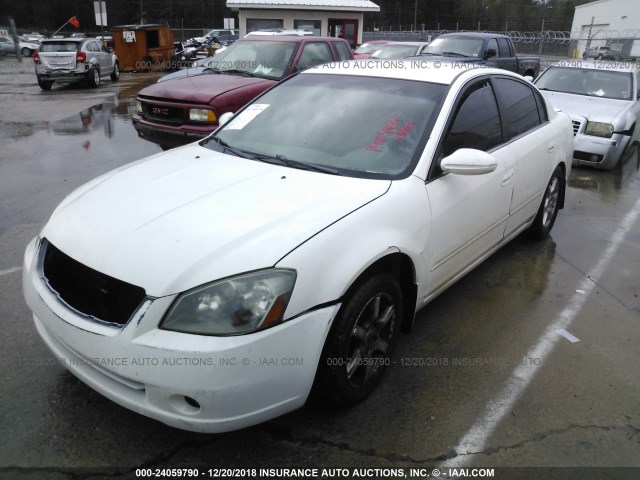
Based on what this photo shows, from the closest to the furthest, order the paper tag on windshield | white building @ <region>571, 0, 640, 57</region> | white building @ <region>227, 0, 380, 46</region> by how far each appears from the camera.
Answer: the paper tag on windshield → white building @ <region>227, 0, 380, 46</region> → white building @ <region>571, 0, 640, 57</region>

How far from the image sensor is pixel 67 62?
1614 cm

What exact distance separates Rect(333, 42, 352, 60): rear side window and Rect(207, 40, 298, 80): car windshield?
44.3 inches

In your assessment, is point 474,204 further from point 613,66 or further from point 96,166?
point 613,66

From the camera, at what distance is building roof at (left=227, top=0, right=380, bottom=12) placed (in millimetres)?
22900

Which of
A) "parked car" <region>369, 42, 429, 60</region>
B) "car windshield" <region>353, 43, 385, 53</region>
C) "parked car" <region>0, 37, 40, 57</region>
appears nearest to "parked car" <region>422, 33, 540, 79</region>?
"parked car" <region>369, 42, 429, 60</region>

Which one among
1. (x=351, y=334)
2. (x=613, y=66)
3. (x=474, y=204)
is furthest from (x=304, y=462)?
(x=613, y=66)

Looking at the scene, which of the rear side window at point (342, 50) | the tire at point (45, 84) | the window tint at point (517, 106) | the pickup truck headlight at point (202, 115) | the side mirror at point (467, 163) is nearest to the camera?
the side mirror at point (467, 163)

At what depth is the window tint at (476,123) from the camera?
3178 mm

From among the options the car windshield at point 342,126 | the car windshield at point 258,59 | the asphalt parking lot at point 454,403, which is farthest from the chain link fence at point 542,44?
the car windshield at point 342,126

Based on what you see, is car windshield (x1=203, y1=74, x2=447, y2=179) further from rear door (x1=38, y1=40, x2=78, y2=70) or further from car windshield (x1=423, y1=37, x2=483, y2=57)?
rear door (x1=38, y1=40, x2=78, y2=70)

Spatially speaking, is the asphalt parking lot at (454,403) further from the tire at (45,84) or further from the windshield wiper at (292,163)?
the tire at (45,84)

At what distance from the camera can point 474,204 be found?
3.26 metres

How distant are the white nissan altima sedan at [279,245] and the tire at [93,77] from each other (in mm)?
15304

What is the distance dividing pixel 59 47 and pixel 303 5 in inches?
435
